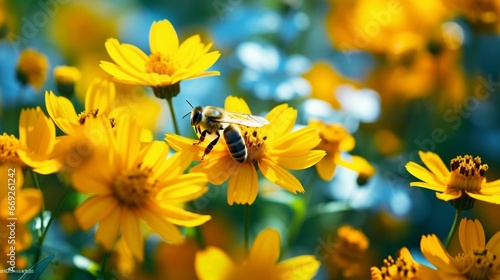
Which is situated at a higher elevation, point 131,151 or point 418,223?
point 131,151

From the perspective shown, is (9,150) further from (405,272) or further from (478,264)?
(478,264)

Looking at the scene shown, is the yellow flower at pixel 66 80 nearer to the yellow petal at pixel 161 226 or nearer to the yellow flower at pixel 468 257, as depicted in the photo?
the yellow petal at pixel 161 226

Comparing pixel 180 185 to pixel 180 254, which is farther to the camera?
pixel 180 254

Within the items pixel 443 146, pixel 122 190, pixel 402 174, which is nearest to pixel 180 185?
pixel 122 190

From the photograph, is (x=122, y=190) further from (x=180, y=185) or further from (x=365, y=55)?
(x=365, y=55)

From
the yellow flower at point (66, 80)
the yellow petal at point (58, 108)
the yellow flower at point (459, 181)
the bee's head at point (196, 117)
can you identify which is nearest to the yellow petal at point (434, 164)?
the yellow flower at point (459, 181)

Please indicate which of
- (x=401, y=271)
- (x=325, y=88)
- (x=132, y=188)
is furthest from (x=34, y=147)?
(x=325, y=88)

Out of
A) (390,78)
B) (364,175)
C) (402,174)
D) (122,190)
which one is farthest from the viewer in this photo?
(390,78)
